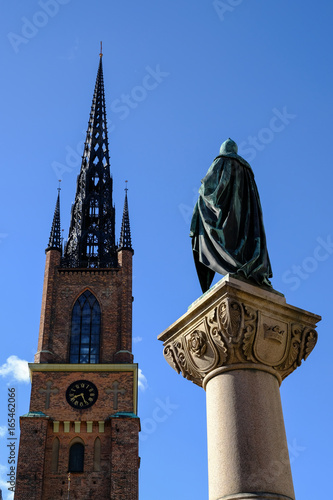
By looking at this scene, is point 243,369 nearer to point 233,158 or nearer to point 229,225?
point 229,225

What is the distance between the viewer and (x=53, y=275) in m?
53.7

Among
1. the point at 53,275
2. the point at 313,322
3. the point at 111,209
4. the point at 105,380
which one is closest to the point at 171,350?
the point at 313,322

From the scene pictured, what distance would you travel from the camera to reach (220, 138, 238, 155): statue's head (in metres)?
7.73

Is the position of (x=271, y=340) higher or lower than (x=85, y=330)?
lower

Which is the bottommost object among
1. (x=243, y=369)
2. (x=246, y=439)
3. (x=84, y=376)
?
(x=246, y=439)

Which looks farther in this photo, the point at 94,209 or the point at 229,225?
the point at 94,209

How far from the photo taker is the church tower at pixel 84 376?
44.7m

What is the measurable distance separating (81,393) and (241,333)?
4323cm

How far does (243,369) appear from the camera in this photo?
20.9 ft

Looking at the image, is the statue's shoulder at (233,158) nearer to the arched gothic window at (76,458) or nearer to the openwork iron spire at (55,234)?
the arched gothic window at (76,458)

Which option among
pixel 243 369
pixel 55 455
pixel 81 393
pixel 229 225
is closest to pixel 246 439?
pixel 243 369

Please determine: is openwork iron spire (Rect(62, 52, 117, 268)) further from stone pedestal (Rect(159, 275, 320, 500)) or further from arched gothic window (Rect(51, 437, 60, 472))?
stone pedestal (Rect(159, 275, 320, 500))

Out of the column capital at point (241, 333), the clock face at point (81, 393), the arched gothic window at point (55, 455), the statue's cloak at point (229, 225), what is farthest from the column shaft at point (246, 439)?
the clock face at point (81, 393)

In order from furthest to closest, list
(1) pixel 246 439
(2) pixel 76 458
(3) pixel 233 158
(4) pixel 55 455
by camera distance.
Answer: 1. (2) pixel 76 458
2. (4) pixel 55 455
3. (3) pixel 233 158
4. (1) pixel 246 439
